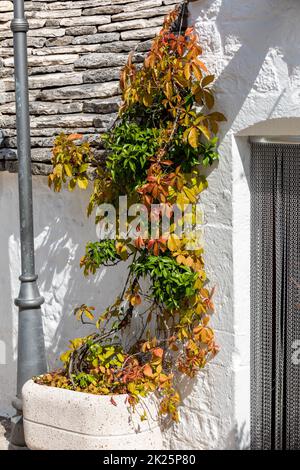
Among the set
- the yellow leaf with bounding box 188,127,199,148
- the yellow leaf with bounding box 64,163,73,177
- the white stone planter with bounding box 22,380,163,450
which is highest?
the yellow leaf with bounding box 188,127,199,148

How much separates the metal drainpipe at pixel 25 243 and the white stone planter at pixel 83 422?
0.80ft

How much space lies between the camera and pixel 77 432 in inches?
220

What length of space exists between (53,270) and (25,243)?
687 mm

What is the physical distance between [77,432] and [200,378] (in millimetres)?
909

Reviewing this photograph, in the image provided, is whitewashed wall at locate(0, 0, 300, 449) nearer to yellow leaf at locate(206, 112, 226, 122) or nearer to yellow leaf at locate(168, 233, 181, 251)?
yellow leaf at locate(206, 112, 226, 122)

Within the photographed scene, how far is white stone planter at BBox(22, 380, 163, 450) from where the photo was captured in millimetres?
5484

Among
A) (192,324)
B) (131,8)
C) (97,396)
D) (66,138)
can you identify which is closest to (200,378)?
(192,324)

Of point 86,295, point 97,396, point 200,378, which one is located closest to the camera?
point 97,396

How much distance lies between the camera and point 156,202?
5.73m

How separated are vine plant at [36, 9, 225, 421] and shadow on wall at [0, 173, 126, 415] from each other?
0.37m

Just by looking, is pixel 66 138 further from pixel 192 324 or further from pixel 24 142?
pixel 192 324

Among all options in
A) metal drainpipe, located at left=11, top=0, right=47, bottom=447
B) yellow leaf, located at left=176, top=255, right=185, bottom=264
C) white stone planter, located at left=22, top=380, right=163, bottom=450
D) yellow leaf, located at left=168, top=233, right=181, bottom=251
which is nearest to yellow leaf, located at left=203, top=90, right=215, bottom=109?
yellow leaf, located at left=168, top=233, right=181, bottom=251

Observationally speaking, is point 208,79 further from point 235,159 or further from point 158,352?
point 158,352

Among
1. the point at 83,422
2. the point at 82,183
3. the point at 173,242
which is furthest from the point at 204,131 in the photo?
the point at 83,422
